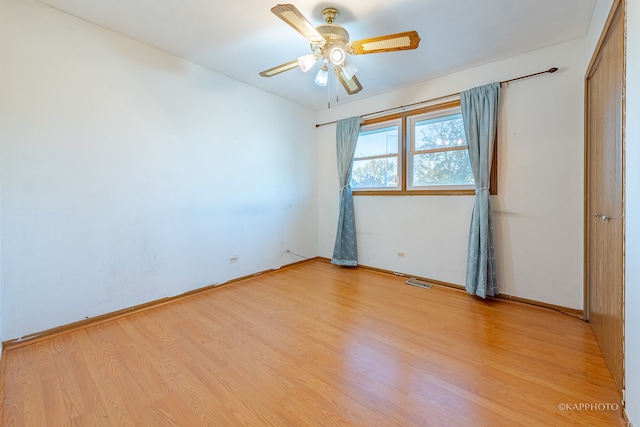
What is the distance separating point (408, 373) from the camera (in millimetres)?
1627

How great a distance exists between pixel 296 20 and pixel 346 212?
107 inches

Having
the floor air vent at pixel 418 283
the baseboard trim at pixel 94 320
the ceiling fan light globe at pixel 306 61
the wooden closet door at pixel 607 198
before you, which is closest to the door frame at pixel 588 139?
the wooden closet door at pixel 607 198

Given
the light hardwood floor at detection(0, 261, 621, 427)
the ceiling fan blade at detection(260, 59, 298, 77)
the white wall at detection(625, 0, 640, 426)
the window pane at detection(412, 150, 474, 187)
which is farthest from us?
the window pane at detection(412, 150, 474, 187)

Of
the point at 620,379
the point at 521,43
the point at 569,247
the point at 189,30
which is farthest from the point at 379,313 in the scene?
the point at 189,30

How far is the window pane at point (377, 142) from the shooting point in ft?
12.1

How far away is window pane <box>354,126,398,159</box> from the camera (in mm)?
3697

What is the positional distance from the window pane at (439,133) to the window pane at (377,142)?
340 mm

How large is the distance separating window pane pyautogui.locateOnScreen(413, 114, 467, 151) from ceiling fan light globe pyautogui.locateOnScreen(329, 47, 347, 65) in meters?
1.81

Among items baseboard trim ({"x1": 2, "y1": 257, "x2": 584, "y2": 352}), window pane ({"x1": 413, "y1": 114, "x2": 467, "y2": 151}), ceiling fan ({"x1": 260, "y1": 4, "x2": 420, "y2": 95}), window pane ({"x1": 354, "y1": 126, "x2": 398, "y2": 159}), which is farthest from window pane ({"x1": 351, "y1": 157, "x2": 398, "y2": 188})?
ceiling fan ({"x1": 260, "y1": 4, "x2": 420, "y2": 95})

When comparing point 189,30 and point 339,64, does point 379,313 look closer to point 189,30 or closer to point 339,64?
point 339,64

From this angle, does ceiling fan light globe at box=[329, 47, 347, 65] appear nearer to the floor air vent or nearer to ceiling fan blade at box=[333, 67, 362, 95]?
ceiling fan blade at box=[333, 67, 362, 95]

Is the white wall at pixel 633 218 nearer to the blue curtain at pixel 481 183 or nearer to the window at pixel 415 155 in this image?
the blue curtain at pixel 481 183

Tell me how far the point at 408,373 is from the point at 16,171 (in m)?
3.22

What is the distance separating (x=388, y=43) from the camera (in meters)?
1.87
